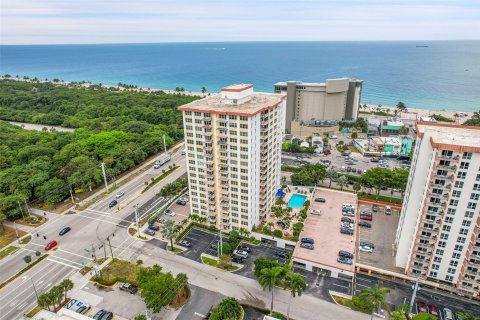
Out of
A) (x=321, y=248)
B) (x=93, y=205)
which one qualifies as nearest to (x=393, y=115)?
(x=321, y=248)

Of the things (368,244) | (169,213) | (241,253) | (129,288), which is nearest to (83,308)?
(129,288)

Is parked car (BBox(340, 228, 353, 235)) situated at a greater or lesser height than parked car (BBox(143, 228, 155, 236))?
greater

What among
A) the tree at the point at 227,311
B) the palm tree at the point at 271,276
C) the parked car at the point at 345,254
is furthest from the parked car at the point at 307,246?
the tree at the point at 227,311

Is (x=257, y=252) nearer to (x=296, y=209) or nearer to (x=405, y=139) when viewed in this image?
(x=296, y=209)

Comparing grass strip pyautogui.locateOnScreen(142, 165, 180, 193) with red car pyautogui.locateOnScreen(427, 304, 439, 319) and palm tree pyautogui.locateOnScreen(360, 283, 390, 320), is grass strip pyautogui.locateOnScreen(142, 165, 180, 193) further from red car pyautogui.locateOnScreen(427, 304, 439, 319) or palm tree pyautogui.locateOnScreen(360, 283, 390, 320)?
red car pyautogui.locateOnScreen(427, 304, 439, 319)

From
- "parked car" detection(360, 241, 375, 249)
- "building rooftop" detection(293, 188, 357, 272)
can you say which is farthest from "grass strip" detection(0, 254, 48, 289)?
"parked car" detection(360, 241, 375, 249)
